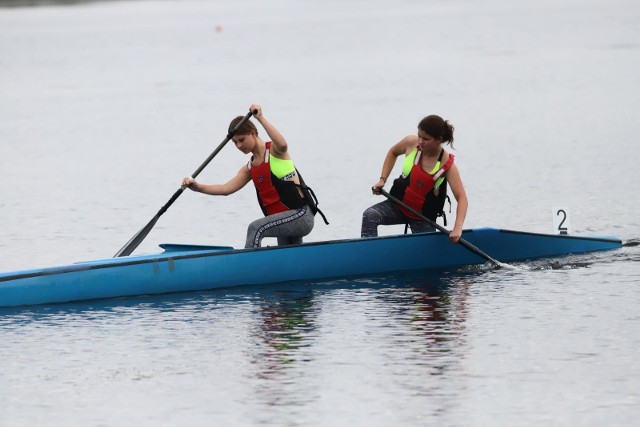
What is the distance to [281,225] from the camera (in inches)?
520

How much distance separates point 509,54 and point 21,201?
31941mm

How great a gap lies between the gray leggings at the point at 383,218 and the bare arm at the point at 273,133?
118 centimetres

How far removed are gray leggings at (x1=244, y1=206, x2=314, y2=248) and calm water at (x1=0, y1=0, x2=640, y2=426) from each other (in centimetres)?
46

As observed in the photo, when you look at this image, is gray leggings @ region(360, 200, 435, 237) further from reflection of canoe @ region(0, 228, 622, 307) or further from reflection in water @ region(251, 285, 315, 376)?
reflection in water @ region(251, 285, 315, 376)

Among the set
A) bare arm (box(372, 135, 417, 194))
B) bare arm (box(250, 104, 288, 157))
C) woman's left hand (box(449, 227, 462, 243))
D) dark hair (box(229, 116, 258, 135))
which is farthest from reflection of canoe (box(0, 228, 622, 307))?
dark hair (box(229, 116, 258, 135))

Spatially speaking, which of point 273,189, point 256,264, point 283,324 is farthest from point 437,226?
point 283,324

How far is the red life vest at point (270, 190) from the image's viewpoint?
13016mm

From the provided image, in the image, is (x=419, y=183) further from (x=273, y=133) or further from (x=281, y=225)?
(x=273, y=133)

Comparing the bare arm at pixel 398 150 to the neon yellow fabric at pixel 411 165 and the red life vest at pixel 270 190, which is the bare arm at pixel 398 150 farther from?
the red life vest at pixel 270 190

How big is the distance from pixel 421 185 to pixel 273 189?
1.34 m

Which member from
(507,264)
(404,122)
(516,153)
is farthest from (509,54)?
(507,264)

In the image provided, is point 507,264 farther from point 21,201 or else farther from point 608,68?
point 608,68

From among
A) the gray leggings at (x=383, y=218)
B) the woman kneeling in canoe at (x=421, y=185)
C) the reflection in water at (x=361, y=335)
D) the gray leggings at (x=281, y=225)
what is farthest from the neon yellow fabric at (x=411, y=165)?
the gray leggings at (x=281, y=225)

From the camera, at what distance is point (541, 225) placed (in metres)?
16.9
